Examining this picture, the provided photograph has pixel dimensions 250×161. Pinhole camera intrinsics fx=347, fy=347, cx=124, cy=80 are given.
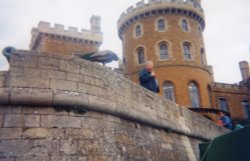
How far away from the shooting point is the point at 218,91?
102 feet

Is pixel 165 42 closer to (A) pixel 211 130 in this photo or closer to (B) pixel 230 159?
(A) pixel 211 130

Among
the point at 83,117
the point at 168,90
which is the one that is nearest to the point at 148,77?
the point at 83,117

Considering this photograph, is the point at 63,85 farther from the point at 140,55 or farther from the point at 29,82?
the point at 140,55

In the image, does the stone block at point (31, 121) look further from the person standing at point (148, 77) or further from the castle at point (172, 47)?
the castle at point (172, 47)

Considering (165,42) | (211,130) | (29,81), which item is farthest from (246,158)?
(165,42)

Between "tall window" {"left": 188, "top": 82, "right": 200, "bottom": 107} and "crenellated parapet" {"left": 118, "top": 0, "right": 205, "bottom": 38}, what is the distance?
19.0 feet

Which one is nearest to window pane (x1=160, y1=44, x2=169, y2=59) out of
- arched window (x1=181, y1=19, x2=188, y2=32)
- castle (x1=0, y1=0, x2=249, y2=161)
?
arched window (x1=181, y1=19, x2=188, y2=32)

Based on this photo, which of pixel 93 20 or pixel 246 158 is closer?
pixel 246 158

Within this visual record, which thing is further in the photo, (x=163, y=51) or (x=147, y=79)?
(x=163, y=51)

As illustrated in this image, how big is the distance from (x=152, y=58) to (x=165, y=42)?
5.33 ft

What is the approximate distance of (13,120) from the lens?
4.85m

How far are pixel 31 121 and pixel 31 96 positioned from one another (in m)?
0.36

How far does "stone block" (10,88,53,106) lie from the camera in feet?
16.1

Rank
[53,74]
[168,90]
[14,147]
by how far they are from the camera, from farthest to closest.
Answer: [168,90] < [53,74] < [14,147]
